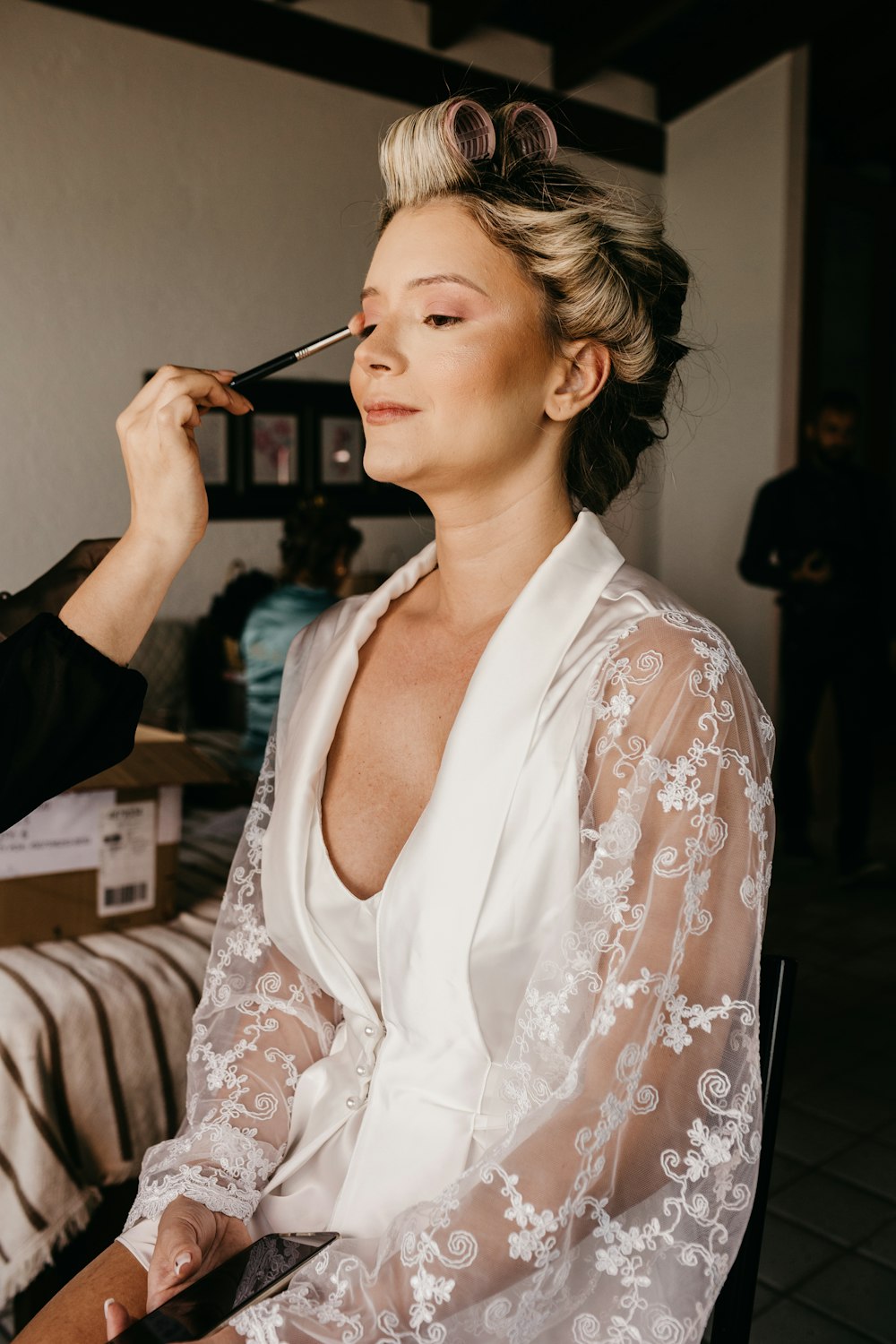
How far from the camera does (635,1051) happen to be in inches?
36.6

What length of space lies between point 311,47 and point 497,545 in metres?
4.04

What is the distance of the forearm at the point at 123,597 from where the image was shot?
104 centimetres

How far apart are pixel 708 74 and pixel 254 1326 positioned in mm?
6007

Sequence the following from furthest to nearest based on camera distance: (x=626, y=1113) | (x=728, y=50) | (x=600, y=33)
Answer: (x=728, y=50), (x=600, y=33), (x=626, y=1113)

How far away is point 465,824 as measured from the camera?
1047 millimetres

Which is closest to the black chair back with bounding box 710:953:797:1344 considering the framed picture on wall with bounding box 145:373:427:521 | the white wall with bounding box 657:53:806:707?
the framed picture on wall with bounding box 145:373:427:521

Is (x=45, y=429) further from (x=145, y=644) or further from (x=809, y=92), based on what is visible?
(x=809, y=92)

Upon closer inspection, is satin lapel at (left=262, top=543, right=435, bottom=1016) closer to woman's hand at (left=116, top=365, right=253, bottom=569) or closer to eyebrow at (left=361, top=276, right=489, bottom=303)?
woman's hand at (left=116, top=365, right=253, bottom=569)

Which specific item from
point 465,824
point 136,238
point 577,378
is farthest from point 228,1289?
point 136,238

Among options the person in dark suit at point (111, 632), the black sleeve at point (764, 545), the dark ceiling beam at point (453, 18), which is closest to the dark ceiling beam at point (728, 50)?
the dark ceiling beam at point (453, 18)

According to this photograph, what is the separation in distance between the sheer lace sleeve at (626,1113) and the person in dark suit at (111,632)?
461mm

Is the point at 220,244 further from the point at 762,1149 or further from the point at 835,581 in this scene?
the point at 762,1149

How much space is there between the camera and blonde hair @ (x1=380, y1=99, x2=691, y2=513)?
1.18 metres

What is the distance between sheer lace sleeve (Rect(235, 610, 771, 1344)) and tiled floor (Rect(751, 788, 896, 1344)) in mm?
1291
